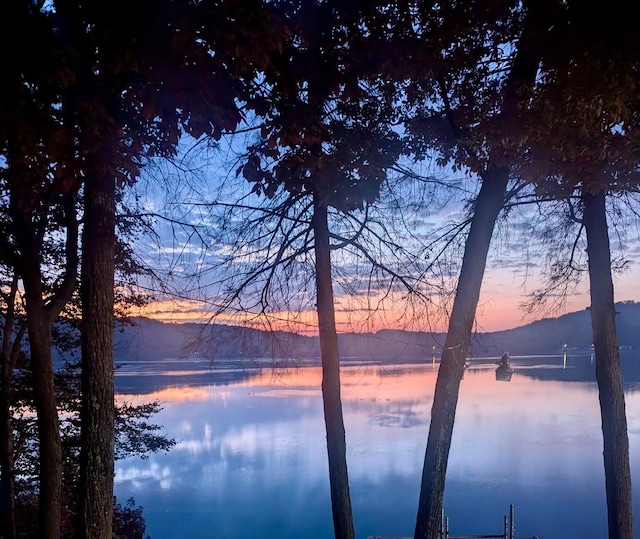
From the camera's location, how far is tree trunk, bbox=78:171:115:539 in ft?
18.2

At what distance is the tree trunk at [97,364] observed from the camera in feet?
18.2

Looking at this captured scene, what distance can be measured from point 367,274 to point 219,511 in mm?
50828

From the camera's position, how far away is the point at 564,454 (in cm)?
6138

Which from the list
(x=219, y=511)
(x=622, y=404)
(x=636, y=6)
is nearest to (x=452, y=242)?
(x=622, y=404)

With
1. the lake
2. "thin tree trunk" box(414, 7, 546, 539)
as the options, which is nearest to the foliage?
the lake

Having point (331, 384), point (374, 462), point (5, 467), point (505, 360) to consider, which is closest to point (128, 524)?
point (5, 467)

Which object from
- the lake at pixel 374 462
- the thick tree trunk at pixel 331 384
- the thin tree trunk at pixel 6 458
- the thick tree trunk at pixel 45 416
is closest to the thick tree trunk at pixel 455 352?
the thick tree trunk at pixel 331 384

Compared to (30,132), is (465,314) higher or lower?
lower

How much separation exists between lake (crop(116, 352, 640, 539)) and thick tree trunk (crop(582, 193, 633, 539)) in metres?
16.2

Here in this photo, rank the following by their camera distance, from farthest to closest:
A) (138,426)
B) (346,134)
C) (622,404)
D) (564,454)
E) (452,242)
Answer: (564,454), (138,426), (452,242), (622,404), (346,134)

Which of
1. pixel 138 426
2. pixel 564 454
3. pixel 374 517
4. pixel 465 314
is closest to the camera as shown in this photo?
pixel 465 314

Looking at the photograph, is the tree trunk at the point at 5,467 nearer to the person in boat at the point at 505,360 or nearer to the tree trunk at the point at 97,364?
the tree trunk at the point at 97,364

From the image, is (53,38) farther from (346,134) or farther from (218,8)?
(346,134)

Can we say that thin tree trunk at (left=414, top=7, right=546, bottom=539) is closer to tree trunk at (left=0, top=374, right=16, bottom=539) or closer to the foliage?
tree trunk at (left=0, top=374, right=16, bottom=539)
